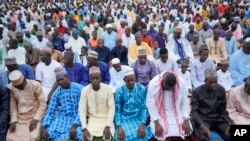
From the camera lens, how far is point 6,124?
4.88 meters

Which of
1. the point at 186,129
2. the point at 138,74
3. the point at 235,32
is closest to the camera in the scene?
the point at 186,129

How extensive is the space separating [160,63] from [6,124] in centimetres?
301

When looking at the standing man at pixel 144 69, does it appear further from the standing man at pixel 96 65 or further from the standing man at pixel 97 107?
the standing man at pixel 97 107

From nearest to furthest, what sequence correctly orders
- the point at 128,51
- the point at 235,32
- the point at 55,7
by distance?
the point at 128,51, the point at 235,32, the point at 55,7

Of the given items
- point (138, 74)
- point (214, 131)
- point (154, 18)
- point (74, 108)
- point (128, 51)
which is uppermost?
point (154, 18)

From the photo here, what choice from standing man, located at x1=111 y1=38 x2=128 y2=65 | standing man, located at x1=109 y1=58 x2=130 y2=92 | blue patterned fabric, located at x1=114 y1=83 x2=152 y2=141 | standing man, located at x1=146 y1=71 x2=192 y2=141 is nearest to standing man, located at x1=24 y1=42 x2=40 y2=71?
standing man, located at x1=111 y1=38 x2=128 y2=65

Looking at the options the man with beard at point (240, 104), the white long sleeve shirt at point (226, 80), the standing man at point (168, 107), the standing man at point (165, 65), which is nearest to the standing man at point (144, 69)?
the standing man at point (165, 65)

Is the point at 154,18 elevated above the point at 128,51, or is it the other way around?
the point at 154,18

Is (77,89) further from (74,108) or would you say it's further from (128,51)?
(128,51)

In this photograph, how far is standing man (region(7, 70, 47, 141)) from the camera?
15.9 feet

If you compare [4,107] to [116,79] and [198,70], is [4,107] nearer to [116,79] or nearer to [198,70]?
[116,79]

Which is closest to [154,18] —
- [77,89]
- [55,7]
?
[55,7]

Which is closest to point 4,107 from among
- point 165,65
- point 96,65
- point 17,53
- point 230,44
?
point 96,65

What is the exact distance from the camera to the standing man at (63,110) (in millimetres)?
4801
